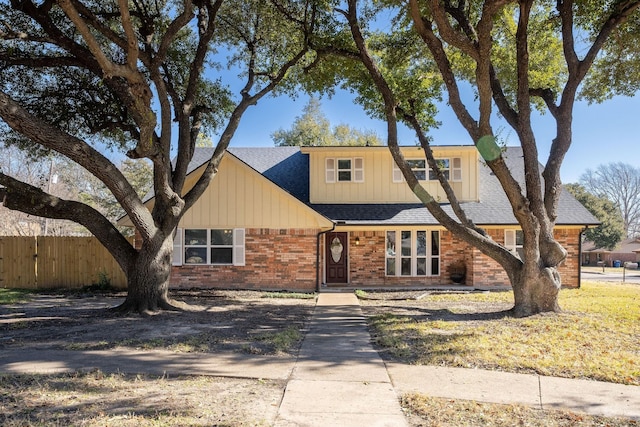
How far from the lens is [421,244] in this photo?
54.5 feet

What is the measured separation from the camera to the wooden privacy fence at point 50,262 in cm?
1553

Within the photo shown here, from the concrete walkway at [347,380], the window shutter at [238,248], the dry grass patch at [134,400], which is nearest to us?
the dry grass patch at [134,400]

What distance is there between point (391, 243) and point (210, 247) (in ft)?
21.3

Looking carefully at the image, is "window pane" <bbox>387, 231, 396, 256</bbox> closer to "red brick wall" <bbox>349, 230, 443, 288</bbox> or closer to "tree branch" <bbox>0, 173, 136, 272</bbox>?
"red brick wall" <bbox>349, 230, 443, 288</bbox>

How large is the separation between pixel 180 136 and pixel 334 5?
5119 millimetres

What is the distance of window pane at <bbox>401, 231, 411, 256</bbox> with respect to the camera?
1661 centimetres

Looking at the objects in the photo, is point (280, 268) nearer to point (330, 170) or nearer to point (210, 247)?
point (210, 247)

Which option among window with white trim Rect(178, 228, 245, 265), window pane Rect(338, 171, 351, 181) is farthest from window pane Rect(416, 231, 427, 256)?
window with white trim Rect(178, 228, 245, 265)

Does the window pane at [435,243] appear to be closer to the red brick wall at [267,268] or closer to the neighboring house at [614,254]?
the red brick wall at [267,268]

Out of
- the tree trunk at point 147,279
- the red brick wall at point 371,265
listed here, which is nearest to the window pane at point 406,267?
the red brick wall at point 371,265

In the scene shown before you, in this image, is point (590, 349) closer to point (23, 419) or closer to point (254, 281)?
point (23, 419)

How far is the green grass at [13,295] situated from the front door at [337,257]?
31.5 feet

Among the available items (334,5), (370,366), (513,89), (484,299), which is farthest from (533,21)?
(370,366)

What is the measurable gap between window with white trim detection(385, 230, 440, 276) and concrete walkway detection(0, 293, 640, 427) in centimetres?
978
